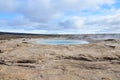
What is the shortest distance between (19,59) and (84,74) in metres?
3.10

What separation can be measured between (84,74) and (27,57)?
3.07 meters

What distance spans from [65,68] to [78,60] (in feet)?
4.82

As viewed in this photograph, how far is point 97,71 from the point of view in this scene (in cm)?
891

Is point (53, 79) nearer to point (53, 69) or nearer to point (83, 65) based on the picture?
point (53, 69)

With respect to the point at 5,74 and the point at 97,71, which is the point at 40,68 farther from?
the point at 97,71

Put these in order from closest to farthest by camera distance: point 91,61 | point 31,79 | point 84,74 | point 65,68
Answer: point 31,79 → point 84,74 → point 65,68 → point 91,61

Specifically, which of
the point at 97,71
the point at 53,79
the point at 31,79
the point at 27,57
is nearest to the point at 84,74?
the point at 97,71

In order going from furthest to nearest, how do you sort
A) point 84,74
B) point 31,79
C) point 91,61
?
point 91,61
point 84,74
point 31,79

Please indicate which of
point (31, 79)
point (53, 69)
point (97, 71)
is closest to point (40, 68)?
point (53, 69)

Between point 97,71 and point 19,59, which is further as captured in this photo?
point 19,59

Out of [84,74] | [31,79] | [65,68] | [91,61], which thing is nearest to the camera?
[31,79]

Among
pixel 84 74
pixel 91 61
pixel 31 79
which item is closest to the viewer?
pixel 31 79

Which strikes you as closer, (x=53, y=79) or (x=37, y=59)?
(x=53, y=79)

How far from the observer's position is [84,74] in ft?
28.3
